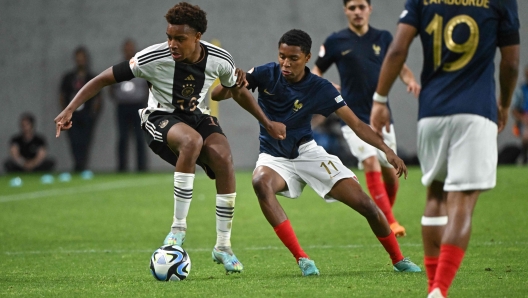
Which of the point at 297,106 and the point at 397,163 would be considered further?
the point at 297,106

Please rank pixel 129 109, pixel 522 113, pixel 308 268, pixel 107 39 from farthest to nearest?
1. pixel 107 39
2. pixel 129 109
3. pixel 522 113
4. pixel 308 268

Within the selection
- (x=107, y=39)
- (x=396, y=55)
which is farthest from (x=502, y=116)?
(x=107, y=39)

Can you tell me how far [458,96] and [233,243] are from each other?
4.46 metres

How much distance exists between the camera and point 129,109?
18250 millimetres

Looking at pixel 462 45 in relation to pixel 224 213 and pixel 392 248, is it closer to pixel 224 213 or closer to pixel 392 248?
pixel 392 248

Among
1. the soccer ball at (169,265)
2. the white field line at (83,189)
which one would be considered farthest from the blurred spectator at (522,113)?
the soccer ball at (169,265)

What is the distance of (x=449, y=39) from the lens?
4418 millimetres

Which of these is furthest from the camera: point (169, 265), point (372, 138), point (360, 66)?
point (360, 66)

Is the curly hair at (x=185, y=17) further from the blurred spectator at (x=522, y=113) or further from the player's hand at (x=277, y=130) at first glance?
the blurred spectator at (x=522, y=113)

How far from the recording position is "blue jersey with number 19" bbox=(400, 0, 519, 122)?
4.40 metres

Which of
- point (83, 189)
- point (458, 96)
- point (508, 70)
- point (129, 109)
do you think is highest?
point (508, 70)

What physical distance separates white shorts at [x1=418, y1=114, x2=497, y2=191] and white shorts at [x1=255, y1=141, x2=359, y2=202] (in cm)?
181

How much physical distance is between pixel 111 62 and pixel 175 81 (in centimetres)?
1377

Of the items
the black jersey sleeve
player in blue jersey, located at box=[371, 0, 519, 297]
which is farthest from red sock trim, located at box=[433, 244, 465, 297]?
the black jersey sleeve
